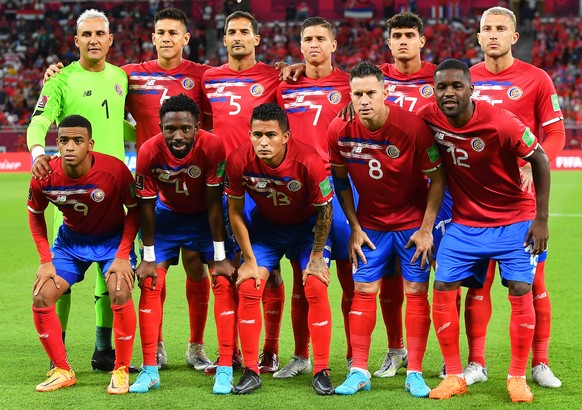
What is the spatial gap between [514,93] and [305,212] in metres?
1.67

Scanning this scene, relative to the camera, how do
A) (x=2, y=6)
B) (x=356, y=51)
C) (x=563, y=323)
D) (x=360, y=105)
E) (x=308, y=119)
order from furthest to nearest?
(x=2, y=6), (x=356, y=51), (x=563, y=323), (x=308, y=119), (x=360, y=105)

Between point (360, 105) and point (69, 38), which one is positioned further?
point (69, 38)

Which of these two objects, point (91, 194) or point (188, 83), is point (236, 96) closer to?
point (188, 83)

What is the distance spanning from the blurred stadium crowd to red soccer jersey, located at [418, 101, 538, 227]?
2563cm

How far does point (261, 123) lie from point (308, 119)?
820mm

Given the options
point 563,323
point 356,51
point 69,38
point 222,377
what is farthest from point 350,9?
point 222,377

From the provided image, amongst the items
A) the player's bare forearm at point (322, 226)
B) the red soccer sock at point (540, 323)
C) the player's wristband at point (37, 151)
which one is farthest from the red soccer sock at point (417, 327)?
the player's wristband at point (37, 151)

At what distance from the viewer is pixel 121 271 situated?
5.89 m

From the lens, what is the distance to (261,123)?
225 inches

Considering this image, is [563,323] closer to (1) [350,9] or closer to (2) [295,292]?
(2) [295,292]

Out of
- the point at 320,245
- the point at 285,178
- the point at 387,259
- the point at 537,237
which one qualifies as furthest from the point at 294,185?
the point at 537,237

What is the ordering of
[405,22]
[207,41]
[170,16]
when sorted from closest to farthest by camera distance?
[405,22]
[170,16]
[207,41]

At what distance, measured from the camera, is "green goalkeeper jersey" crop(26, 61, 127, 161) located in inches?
261

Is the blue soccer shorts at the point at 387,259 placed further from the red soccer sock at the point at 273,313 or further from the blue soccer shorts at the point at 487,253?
the red soccer sock at the point at 273,313
